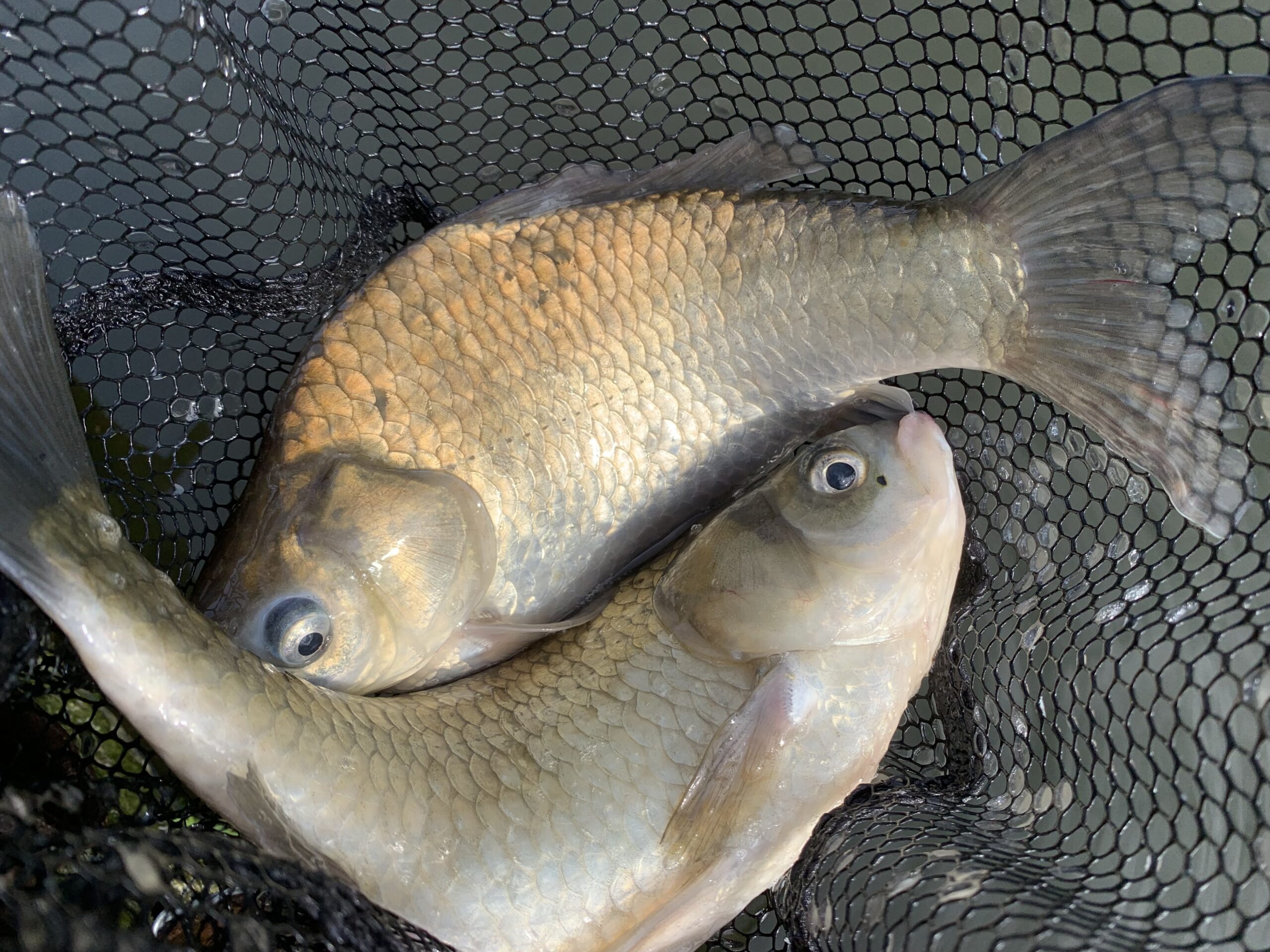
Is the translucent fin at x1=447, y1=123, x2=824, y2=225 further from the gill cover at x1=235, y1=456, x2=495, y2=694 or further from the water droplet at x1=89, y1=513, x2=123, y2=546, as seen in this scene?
the water droplet at x1=89, y1=513, x2=123, y2=546

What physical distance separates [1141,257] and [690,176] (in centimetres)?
85

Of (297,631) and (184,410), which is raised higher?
(184,410)

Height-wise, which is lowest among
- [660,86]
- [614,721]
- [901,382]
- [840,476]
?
[901,382]

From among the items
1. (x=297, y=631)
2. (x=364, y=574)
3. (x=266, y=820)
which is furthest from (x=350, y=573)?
(x=266, y=820)

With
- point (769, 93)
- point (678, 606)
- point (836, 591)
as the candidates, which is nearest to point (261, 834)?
point (678, 606)

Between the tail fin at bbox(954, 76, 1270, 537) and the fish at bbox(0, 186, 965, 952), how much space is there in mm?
350

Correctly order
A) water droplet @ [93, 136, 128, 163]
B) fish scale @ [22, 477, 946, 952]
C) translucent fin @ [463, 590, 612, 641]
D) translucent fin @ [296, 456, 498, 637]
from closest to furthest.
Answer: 1. fish scale @ [22, 477, 946, 952]
2. translucent fin @ [296, 456, 498, 637]
3. translucent fin @ [463, 590, 612, 641]
4. water droplet @ [93, 136, 128, 163]

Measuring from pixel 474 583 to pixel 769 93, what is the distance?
Answer: 1.54 metres

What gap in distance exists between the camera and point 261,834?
4.73ft

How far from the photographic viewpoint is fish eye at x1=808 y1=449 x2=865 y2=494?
1688mm

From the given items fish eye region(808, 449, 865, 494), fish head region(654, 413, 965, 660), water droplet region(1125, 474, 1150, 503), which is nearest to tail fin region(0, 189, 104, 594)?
fish head region(654, 413, 965, 660)

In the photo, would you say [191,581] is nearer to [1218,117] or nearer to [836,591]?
[836,591]

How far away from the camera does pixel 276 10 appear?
2.54 meters

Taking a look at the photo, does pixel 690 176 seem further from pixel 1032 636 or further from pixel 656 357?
pixel 1032 636
